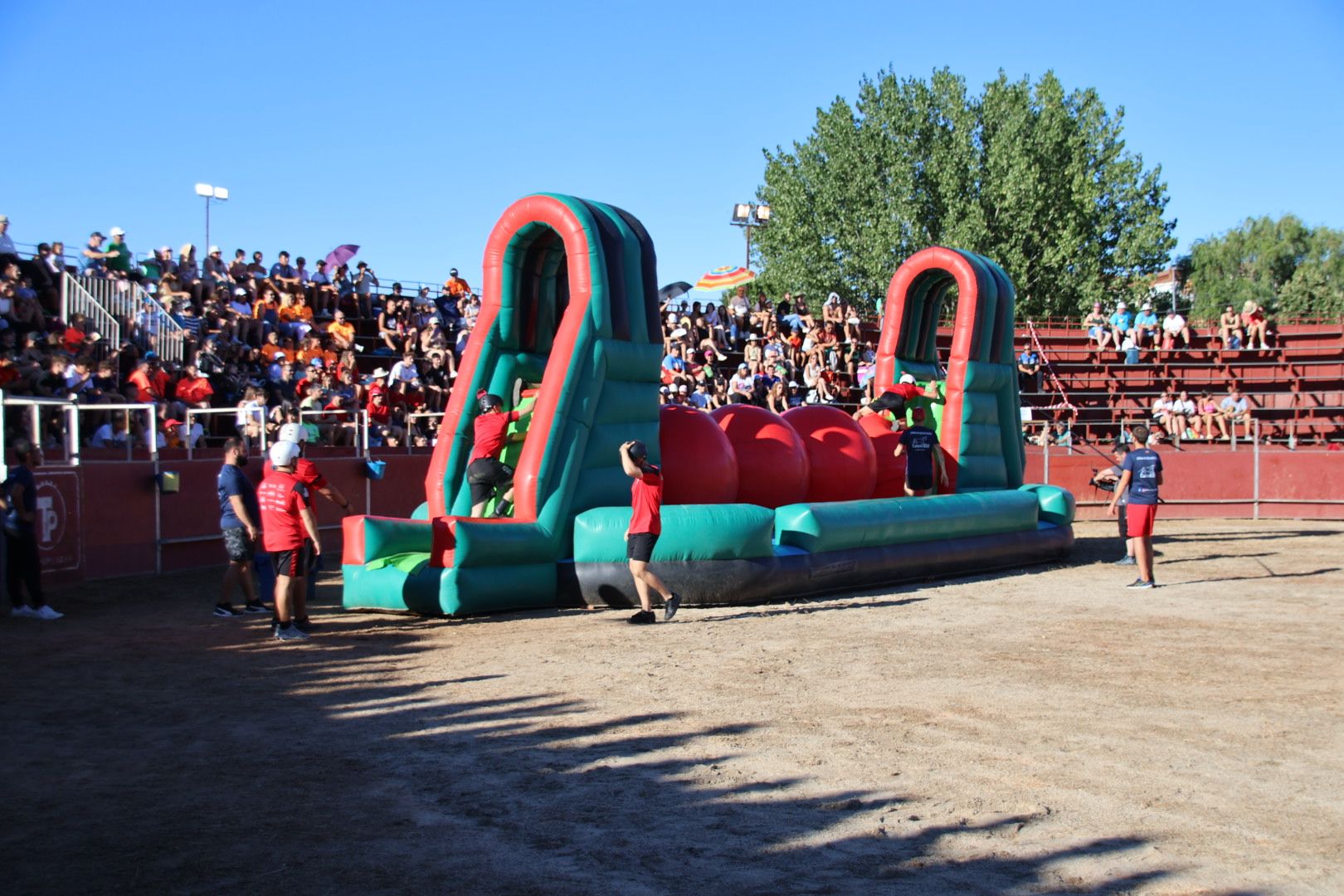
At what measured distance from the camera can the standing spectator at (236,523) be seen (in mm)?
10938

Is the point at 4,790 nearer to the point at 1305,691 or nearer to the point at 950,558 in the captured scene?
the point at 1305,691

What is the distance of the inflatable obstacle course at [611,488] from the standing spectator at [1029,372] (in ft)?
49.2

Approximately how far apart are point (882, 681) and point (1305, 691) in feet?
8.29

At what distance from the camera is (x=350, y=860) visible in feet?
15.7

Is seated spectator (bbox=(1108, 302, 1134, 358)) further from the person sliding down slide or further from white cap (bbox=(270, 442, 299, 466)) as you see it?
white cap (bbox=(270, 442, 299, 466))

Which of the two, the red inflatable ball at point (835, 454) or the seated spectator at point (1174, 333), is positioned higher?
the seated spectator at point (1174, 333)

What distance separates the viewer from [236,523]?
36.4 ft

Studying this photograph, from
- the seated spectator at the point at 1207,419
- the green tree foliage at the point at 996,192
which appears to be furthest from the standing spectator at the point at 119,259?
the green tree foliage at the point at 996,192

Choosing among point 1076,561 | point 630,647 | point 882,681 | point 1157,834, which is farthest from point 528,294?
point 1157,834

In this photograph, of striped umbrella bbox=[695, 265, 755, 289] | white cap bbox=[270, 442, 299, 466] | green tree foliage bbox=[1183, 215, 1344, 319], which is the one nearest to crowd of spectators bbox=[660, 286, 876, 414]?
striped umbrella bbox=[695, 265, 755, 289]

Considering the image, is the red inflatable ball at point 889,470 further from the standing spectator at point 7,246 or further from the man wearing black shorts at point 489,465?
the standing spectator at point 7,246

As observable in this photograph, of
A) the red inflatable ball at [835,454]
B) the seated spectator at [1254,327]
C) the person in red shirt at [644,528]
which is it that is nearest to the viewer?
the person in red shirt at [644,528]

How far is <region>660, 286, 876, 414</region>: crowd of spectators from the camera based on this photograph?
2373cm

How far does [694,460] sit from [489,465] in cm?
204
